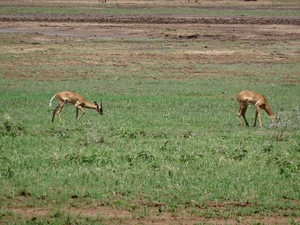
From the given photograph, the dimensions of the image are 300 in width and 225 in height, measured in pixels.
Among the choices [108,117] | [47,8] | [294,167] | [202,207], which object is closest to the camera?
[202,207]

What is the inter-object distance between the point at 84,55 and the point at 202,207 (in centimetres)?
2006

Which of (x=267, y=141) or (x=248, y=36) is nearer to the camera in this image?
(x=267, y=141)

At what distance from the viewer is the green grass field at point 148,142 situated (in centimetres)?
934

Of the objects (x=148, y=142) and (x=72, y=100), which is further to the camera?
(x=72, y=100)

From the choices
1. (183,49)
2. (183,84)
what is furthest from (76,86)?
Answer: (183,49)

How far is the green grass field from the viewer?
9336mm

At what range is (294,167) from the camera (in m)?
10.9

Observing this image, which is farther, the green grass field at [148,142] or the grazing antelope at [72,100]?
the grazing antelope at [72,100]

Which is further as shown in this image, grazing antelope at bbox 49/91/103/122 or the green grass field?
grazing antelope at bbox 49/91/103/122

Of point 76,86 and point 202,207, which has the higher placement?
point 202,207

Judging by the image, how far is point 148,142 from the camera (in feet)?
42.5

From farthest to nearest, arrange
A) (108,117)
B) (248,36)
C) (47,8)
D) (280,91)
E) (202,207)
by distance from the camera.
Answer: (47,8) → (248,36) → (280,91) → (108,117) → (202,207)

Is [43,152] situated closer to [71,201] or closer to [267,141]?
[71,201]

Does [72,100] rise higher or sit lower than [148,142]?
lower
